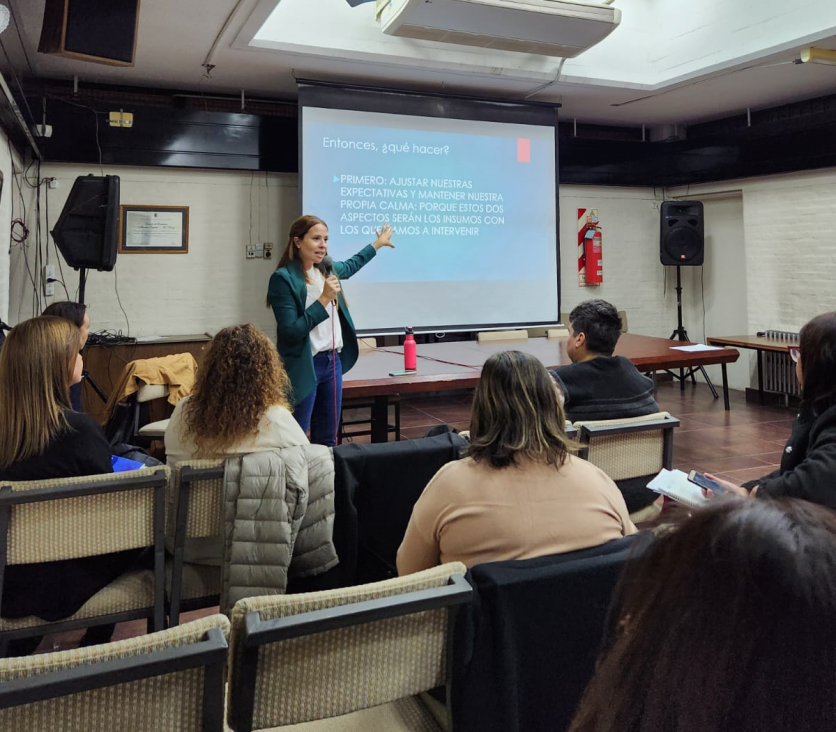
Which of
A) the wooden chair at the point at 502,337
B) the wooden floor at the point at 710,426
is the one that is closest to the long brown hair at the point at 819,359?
the wooden floor at the point at 710,426

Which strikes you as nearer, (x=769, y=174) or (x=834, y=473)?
(x=834, y=473)

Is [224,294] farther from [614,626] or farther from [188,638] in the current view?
[614,626]

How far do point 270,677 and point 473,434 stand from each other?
0.71 m

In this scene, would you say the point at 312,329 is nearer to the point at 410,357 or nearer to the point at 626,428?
the point at 410,357

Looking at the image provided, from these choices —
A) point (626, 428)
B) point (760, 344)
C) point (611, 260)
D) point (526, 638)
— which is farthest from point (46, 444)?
point (611, 260)

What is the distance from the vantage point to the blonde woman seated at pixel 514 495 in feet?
4.39

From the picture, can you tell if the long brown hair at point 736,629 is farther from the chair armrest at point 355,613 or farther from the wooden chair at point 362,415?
the wooden chair at point 362,415

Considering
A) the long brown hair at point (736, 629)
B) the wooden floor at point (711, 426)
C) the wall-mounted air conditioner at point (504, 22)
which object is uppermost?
the wall-mounted air conditioner at point (504, 22)

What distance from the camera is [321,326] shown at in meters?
3.19

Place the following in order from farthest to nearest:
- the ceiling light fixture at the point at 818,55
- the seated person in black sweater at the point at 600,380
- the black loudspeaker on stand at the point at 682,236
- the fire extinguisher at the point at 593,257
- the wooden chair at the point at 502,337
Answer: the fire extinguisher at the point at 593,257 → the black loudspeaker on stand at the point at 682,236 → the wooden chair at the point at 502,337 → the ceiling light fixture at the point at 818,55 → the seated person in black sweater at the point at 600,380

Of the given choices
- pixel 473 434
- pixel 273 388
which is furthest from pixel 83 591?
pixel 473 434

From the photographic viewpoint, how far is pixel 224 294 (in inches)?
235

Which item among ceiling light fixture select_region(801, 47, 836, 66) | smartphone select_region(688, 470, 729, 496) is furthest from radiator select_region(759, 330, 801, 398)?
smartphone select_region(688, 470, 729, 496)

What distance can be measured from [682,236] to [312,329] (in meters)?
5.19
